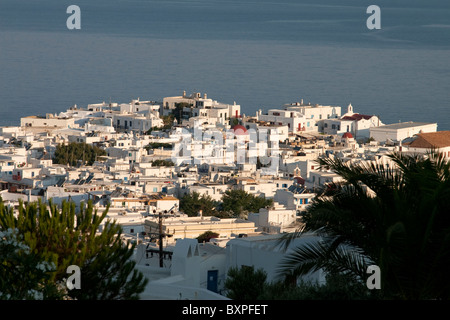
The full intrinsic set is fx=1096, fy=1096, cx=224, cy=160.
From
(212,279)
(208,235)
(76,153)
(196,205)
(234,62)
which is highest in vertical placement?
(234,62)

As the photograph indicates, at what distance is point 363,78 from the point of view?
8294 centimetres

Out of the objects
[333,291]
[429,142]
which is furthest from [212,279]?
[429,142]

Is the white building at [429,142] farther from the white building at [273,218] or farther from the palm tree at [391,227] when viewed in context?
the palm tree at [391,227]

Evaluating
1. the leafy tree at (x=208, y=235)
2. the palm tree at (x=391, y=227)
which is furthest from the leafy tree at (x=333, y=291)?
the leafy tree at (x=208, y=235)

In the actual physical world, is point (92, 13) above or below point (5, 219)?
above

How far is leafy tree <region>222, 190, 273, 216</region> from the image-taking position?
94.3ft

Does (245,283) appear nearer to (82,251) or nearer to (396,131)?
(82,251)

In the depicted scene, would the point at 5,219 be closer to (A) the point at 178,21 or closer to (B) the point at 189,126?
(B) the point at 189,126

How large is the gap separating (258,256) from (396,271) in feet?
16.2

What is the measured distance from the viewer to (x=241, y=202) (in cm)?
2898

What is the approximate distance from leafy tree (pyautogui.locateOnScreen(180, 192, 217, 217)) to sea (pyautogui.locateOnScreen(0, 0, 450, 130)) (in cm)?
2675

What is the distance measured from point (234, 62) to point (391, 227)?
8779 centimetres

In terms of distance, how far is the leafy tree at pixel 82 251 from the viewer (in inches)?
381
